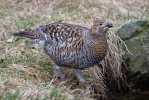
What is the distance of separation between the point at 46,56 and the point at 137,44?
67.3 inches

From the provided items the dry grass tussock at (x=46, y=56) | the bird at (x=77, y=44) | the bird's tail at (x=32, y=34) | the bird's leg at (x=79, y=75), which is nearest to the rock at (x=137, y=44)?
the dry grass tussock at (x=46, y=56)

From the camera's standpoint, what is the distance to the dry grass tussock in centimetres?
583

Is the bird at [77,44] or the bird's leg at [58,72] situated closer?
the bird at [77,44]

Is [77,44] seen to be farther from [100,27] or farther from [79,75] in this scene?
[79,75]

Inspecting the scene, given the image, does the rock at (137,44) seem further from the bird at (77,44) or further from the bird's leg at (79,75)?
the bird at (77,44)

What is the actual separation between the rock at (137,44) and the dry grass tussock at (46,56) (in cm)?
17

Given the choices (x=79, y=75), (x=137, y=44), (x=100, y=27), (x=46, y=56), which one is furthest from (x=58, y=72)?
(x=137, y=44)

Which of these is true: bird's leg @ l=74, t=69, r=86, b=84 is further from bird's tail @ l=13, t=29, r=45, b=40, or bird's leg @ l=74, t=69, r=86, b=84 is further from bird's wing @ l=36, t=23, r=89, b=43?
bird's tail @ l=13, t=29, r=45, b=40

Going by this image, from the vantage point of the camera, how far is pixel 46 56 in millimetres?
7348

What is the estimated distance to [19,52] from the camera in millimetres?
7211

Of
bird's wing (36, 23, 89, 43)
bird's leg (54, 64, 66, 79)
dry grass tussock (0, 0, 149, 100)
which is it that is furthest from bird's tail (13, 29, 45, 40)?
bird's leg (54, 64, 66, 79)

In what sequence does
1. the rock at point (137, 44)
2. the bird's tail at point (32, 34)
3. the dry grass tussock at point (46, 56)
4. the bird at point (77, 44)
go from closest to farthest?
the dry grass tussock at point (46, 56) < the bird at point (77, 44) < the bird's tail at point (32, 34) < the rock at point (137, 44)

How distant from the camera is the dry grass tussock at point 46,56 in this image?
5.83m

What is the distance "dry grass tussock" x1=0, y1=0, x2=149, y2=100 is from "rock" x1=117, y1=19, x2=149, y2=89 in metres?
0.17
